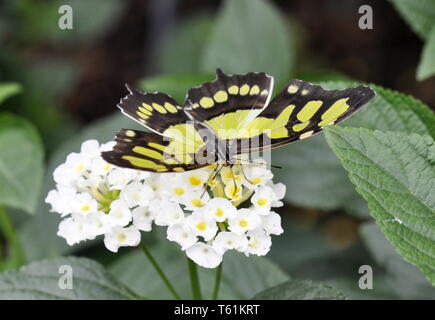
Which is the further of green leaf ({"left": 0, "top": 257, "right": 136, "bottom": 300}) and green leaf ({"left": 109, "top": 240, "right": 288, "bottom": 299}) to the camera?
green leaf ({"left": 109, "top": 240, "right": 288, "bottom": 299})

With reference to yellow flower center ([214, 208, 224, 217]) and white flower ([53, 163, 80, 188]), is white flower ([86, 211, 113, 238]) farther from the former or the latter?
yellow flower center ([214, 208, 224, 217])

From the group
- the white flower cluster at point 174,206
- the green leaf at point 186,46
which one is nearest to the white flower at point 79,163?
the white flower cluster at point 174,206

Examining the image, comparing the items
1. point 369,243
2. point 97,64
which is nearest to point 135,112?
point 369,243

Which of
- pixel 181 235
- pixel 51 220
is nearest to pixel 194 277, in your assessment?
pixel 181 235

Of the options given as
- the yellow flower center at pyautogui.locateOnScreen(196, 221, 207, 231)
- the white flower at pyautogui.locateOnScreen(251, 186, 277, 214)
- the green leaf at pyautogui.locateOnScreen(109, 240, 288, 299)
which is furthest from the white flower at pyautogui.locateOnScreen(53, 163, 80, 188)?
the green leaf at pyautogui.locateOnScreen(109, 240, 288, 299)

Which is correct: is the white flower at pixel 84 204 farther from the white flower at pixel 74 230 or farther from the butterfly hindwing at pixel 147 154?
the butterfly hindwing at pixel 147 154

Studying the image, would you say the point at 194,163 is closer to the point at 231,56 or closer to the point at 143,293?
the point at 143,293
